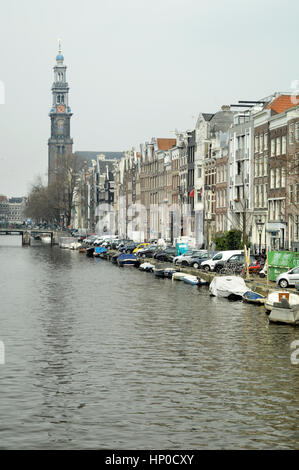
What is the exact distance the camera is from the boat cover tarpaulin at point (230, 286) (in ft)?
182

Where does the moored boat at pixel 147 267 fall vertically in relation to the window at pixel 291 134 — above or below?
below

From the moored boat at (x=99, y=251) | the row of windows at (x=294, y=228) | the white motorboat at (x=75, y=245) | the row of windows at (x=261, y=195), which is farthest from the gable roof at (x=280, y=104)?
the white motorboat at (x=75, y=245)

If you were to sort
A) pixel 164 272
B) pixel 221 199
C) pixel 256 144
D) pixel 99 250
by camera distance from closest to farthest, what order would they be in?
pixel 164 272
pixel 256 144
pixel 221 199
pixel 99 250

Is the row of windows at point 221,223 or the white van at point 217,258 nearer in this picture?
the white van at point 217,258

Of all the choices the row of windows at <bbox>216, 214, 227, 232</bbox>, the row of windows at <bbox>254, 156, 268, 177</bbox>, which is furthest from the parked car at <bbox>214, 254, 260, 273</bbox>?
the row of windows at <bbox>216, 214, 227, 232</bbox>

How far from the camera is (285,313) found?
42594 mm

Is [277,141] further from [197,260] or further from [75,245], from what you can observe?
[75,245]

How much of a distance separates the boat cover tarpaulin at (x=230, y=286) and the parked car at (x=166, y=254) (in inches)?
1239

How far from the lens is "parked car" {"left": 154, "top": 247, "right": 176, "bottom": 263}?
89.7 m

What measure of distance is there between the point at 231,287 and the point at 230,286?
123 mm

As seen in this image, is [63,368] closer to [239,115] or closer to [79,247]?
[239,115]

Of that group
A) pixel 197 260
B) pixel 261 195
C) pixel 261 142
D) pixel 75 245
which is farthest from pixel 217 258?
pixel 75 245

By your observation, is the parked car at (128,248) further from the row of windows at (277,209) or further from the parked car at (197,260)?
the parked car at (197,260)

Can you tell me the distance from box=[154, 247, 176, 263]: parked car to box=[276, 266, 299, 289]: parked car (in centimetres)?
3587
